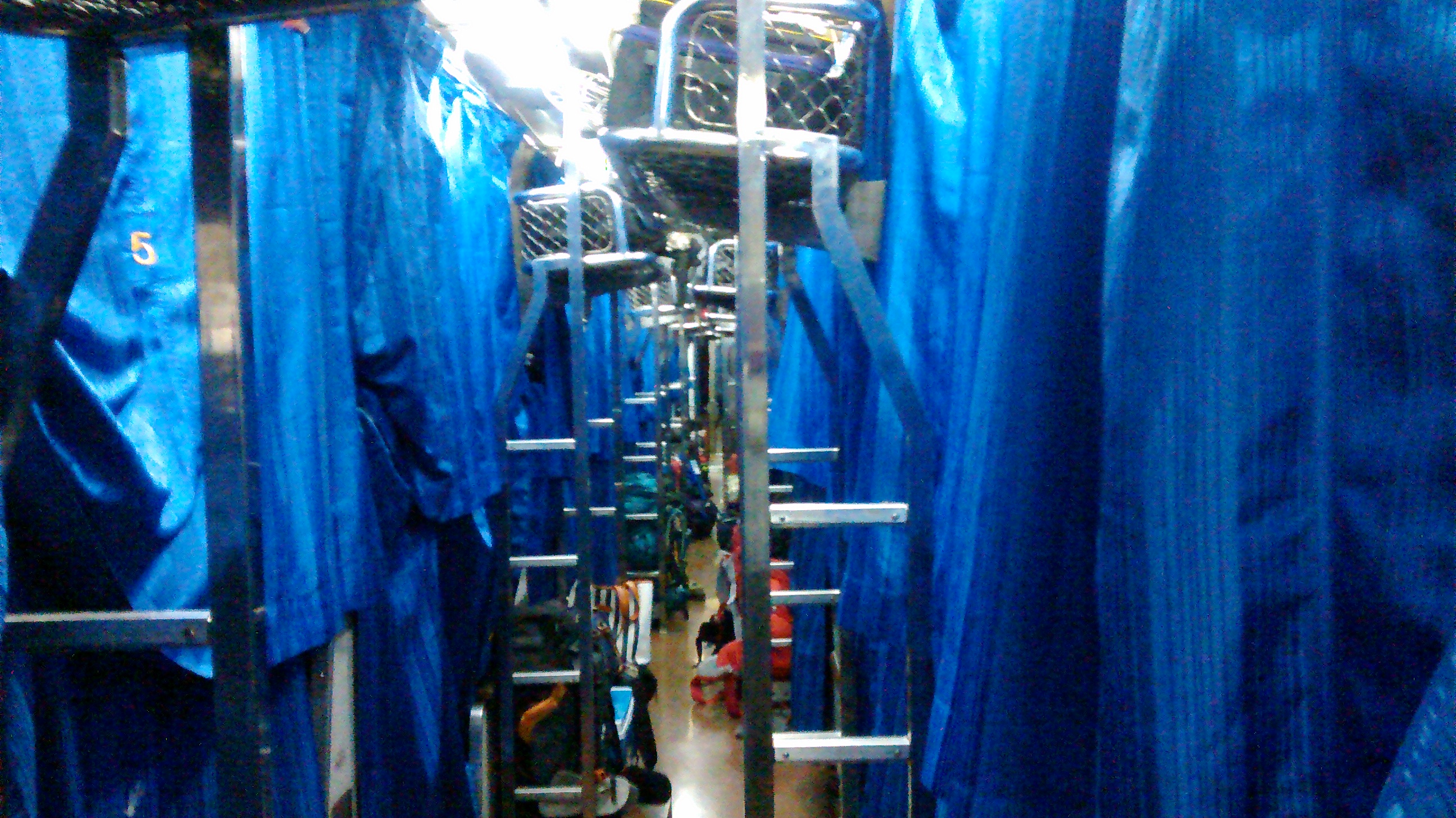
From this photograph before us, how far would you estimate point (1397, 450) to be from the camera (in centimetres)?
44

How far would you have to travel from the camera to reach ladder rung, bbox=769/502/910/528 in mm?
990

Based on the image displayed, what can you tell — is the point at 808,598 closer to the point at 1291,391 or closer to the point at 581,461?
the point at 581,461

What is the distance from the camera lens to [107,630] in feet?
2.05

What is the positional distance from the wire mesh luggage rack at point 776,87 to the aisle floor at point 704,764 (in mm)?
1767

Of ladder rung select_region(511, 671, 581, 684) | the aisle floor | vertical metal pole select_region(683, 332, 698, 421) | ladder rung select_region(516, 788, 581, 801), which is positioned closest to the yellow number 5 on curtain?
ladder rung select_region(511, 671, 581, 684)

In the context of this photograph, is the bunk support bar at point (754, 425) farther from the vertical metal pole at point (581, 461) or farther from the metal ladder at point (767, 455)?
the vertical metal pole at point (581, 461)

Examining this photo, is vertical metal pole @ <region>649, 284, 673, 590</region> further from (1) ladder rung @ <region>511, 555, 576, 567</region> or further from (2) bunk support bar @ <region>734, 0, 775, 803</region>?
(2) bunk support bar @ <region>734, 0, 775, 803</region>

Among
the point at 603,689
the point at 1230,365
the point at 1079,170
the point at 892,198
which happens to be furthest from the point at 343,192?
the point at 603,689

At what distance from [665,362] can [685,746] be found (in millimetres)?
2976

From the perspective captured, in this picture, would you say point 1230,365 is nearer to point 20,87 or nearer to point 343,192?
point 20,87

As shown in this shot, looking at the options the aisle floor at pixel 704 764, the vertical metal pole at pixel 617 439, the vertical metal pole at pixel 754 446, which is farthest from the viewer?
the vertical metal pole at pixel 617 439

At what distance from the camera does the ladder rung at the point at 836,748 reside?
97 cm

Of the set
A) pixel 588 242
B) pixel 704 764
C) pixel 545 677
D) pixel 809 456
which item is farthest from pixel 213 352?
pixel 704 764

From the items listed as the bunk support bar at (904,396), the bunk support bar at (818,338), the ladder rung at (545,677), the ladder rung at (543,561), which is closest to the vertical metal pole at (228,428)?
the bunk support bar at (904,396)
